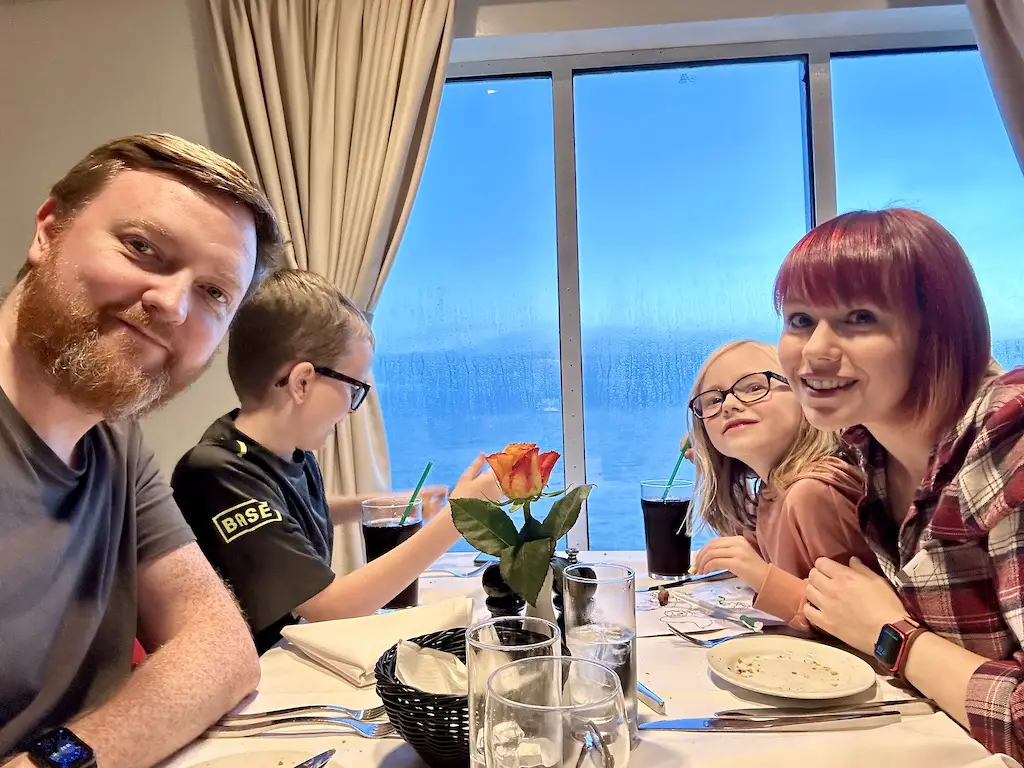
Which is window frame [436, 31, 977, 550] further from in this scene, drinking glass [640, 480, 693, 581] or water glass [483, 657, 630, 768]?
water glass [483, 657, 630, 768]

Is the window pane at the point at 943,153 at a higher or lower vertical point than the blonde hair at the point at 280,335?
higher

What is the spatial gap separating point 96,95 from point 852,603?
2.83 meters

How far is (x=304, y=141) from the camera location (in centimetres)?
225

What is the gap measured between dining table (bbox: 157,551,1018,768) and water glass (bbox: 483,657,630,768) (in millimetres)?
184

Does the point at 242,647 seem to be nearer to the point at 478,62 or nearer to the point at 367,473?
the point at 367,473

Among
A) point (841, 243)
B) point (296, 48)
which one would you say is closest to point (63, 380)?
point (841, 243)

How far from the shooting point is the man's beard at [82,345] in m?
0.87

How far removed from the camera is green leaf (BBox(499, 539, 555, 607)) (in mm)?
698

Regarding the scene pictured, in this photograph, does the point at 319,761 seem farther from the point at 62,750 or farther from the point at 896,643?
the point at 896,643

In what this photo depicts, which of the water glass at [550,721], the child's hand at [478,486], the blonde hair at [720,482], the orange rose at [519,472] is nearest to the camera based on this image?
the water glass at [550,721]

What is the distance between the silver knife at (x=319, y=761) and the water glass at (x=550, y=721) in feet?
0.71

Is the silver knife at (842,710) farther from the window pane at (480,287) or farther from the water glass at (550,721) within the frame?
the window pane at (480,287)

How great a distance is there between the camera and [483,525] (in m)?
0.73

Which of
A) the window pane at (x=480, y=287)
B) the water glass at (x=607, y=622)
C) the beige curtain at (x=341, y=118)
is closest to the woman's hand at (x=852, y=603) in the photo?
the water glass at (x=607, y=622)
